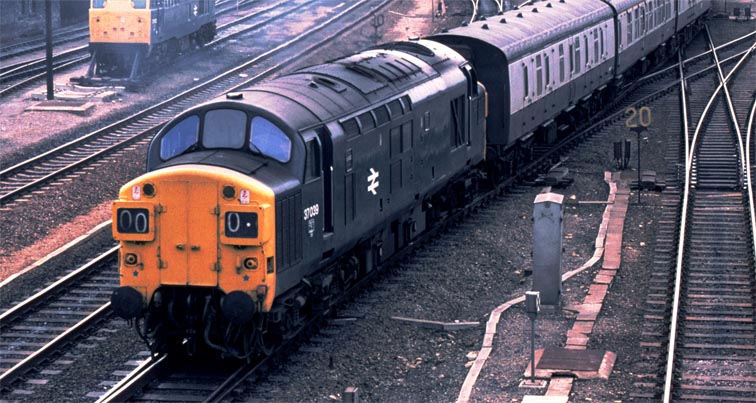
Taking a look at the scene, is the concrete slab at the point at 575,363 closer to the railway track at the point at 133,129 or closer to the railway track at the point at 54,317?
the railway track at the point at 54,317

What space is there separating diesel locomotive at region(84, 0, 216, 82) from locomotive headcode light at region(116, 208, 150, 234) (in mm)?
25433

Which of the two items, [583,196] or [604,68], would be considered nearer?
[583,196]

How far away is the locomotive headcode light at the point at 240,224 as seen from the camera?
15117 millimetres

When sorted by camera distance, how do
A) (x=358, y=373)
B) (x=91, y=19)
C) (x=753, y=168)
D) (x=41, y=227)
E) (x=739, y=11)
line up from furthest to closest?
(x=739, y=11) < (x=91, y=19) < (x=753, y=168) < (x=41, y=227) < (x=358, y=373)

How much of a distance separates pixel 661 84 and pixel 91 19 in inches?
732

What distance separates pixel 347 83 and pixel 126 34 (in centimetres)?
2353

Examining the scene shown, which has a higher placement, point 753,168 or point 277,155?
point 277,155

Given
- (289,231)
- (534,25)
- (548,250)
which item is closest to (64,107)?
(534,25)

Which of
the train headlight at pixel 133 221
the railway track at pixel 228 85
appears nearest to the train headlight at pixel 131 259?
the train headlight at pixel 133 221

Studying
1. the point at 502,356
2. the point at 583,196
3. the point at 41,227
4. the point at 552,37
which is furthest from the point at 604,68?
the point at 502,356

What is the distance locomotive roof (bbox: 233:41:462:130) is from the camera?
1681 cm

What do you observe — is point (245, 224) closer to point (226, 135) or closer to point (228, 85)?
point (226, 135)

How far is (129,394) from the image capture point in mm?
15344

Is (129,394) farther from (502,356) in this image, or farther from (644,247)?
(644,247)
